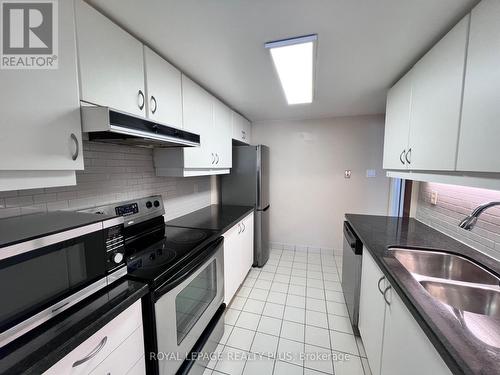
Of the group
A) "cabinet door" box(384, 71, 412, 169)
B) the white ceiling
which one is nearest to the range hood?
the white ceiling

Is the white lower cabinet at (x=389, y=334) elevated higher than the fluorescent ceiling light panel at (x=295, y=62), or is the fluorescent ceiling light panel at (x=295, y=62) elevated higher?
the fluorescent ceiling light panel at (x=295, y=62)

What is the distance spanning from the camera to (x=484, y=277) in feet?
3.61

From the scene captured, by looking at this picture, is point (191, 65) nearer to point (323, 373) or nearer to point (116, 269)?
point (116, 269)

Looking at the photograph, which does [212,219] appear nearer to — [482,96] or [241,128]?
[241,128]

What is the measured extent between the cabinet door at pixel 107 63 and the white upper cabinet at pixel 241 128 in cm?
154

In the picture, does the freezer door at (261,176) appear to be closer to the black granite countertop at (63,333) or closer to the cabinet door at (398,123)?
the cabinet door at (398,123)

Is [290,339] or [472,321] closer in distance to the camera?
[472,321]

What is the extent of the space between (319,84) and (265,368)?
2.35m

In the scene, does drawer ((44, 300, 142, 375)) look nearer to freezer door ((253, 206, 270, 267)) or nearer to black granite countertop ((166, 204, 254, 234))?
black granite countertop ((166, 204, 254, 234))

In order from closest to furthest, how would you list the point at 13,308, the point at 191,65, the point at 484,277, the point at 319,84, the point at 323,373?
1. the point at 13,308
2. the point at 484,277
3. the point at 323,373
4. the point at 191,65
5. the point at 319,84

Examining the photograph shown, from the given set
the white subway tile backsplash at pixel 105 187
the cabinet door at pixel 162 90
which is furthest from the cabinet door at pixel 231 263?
the cabinet door at pixel 162 90

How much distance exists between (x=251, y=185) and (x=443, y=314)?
2.17 metres

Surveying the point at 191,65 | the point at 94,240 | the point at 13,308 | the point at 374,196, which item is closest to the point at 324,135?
the point at 374,196

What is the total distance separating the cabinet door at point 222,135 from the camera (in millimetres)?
2188
